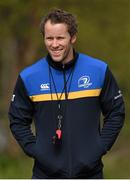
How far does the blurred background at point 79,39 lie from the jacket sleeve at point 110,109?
27.5ft

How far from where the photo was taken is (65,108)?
518 centimetres

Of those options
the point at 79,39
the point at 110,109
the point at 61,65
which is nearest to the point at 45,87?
the point at 61,65

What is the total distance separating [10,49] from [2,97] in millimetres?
1789

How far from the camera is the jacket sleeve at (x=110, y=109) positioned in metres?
5.30

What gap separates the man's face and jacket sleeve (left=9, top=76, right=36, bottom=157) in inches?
12.9

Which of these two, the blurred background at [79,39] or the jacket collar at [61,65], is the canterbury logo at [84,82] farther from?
the blurred background at [79,39]

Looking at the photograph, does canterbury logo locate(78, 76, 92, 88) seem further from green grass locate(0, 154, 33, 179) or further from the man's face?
green grass locate(0, 154, 33, 179)

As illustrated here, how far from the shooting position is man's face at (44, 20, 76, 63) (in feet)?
17.1

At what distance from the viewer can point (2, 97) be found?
19297 millimetres

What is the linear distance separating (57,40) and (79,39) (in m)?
11.3

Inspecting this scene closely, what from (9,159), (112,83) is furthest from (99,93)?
(9,159)

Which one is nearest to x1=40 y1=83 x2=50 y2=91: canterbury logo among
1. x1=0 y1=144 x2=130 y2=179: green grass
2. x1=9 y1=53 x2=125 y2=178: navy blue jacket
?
x1=9 y1=53 x2=125 y2=178: navy blue jacket

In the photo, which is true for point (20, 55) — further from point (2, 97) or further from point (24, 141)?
point (24, 141)

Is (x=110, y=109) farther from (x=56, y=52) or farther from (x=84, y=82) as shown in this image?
(x=56, y=52)
